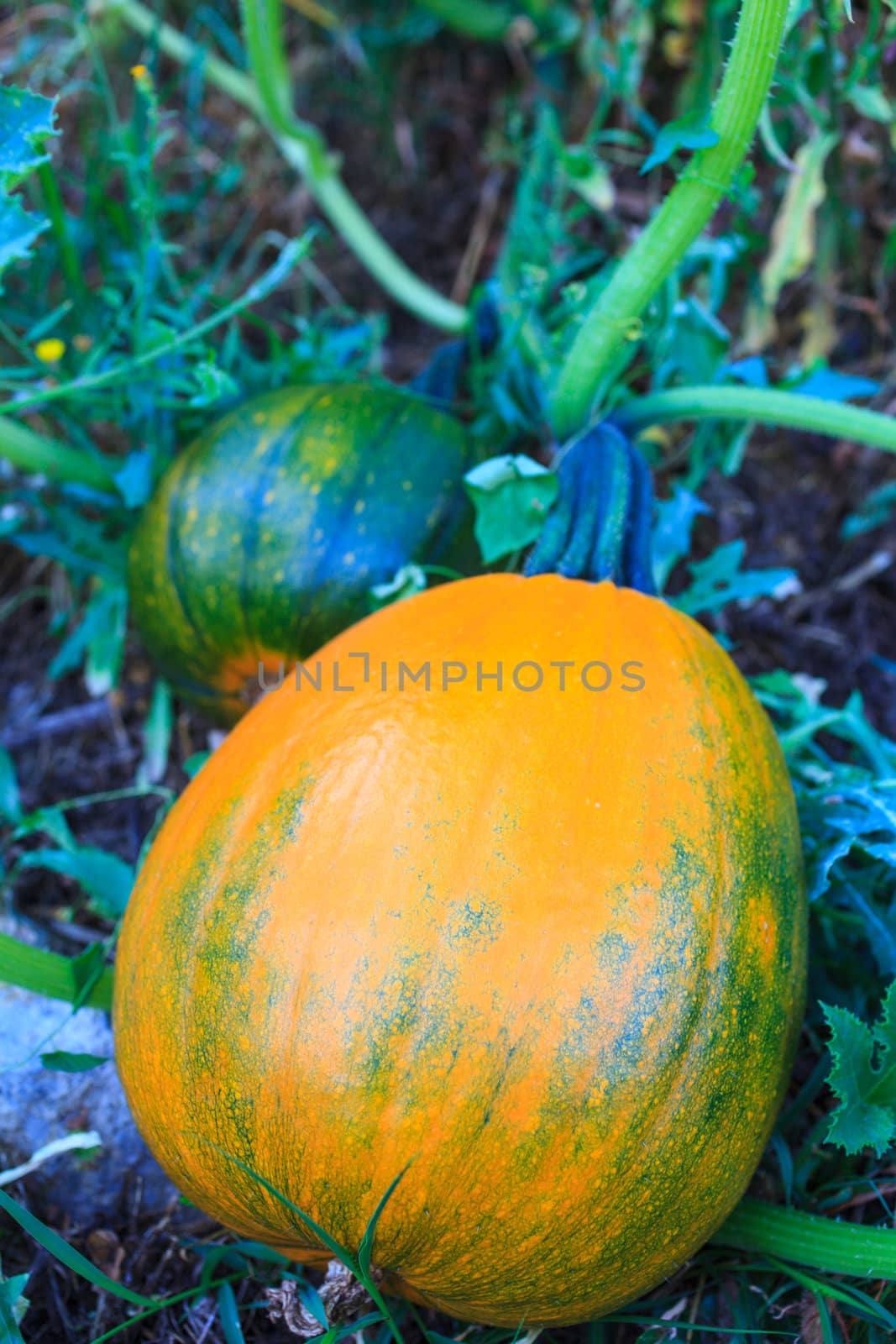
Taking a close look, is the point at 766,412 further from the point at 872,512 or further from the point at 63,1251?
the point at 63,1251

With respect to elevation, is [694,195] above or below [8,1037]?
above

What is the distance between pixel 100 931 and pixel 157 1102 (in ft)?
2.46

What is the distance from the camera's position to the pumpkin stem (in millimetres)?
1655

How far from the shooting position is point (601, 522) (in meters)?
1.69

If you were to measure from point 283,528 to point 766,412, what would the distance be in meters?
0.84

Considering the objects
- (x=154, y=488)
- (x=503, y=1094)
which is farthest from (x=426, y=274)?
(x=503, y=1094)

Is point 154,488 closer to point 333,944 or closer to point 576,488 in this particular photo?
point 576,488

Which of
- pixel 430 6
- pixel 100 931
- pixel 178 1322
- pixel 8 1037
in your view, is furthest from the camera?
pixel 430 6

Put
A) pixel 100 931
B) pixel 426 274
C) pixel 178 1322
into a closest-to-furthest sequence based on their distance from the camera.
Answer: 1. pixel 178 1322
2. pixel 100 931
3. pixel 426 274

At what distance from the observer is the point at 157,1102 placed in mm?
1354

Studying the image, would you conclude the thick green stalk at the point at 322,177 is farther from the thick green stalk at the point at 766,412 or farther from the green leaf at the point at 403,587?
the green leaf at the point at 403,587

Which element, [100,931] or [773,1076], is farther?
[100,931]

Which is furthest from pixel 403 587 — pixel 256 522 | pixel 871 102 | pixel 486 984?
pixel 871 102

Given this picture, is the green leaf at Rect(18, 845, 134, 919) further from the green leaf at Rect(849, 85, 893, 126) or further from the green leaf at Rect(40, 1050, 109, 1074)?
the green leaf at Rect(849, 85, 893, 126)
